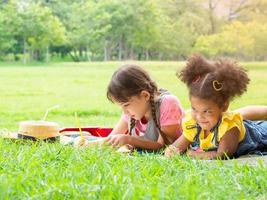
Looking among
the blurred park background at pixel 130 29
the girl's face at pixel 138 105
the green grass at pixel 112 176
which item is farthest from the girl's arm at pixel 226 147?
the blurred park background at pixel 130 29

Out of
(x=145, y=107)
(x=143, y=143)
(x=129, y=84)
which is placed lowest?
(x=143, y=143)

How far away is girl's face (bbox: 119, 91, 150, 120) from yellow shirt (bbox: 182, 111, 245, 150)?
199mm

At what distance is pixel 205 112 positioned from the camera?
255cm

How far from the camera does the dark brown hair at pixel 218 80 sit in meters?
2.53

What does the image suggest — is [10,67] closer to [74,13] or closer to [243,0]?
[74,13]

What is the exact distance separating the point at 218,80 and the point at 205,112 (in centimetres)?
13

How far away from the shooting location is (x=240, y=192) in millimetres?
1776

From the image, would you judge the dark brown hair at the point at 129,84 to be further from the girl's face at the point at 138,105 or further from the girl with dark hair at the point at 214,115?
the girl with dark hair at the point at 214,115

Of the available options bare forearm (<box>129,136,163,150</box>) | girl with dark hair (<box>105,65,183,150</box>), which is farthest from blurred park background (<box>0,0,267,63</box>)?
bare forearm (<box>129,136,163,150</box>)

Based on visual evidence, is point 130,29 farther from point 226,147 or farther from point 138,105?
point 226,147

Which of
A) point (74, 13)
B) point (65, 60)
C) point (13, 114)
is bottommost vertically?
point (13, 114)

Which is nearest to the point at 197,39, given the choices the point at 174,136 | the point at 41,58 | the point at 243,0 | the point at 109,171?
the point at 243,0

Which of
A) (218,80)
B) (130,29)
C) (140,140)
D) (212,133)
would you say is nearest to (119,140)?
(140,140)

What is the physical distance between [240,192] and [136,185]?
0.28m
